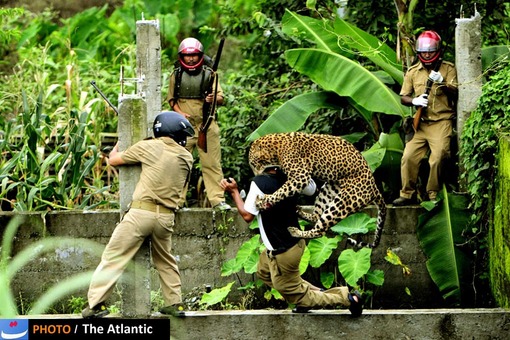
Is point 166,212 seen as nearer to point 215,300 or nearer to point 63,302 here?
point 215,300

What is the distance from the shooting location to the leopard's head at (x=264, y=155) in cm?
1058

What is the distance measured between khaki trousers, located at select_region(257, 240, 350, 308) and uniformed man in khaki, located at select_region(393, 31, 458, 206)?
90.4 inches

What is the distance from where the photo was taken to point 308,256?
39.2 ft

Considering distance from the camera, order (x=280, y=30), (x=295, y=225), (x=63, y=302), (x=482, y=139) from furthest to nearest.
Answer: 1. (x=280, y=30)
2. (x=63, y=302)
3. (x=482, y=139)
4. (x=295, y=225)

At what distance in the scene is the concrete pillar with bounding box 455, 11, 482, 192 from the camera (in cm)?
1237

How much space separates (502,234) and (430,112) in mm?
2003

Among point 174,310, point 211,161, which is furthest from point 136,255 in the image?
point 211,161

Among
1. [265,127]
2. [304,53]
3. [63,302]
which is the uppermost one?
[304,53]

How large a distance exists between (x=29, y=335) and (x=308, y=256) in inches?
116

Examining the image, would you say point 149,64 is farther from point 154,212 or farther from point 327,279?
point 327,279

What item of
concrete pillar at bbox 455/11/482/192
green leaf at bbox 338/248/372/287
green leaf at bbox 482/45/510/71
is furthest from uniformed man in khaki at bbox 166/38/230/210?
green leaf at bbox 482/45/510/71

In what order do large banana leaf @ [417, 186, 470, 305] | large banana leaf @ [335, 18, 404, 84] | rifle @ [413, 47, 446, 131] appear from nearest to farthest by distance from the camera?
1. large banana leaf @ [417, 186, 470, 305]
2. rifle @ [413, 47, 446, 131]
3. large banana leaf @ [335, 18, 404, 84]

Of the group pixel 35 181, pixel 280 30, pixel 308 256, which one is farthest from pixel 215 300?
pixel 280 30

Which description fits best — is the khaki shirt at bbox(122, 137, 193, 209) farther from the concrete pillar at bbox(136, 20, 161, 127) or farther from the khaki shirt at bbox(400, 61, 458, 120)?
the khaki shirt at bbox(400, 61, 458, 120)
